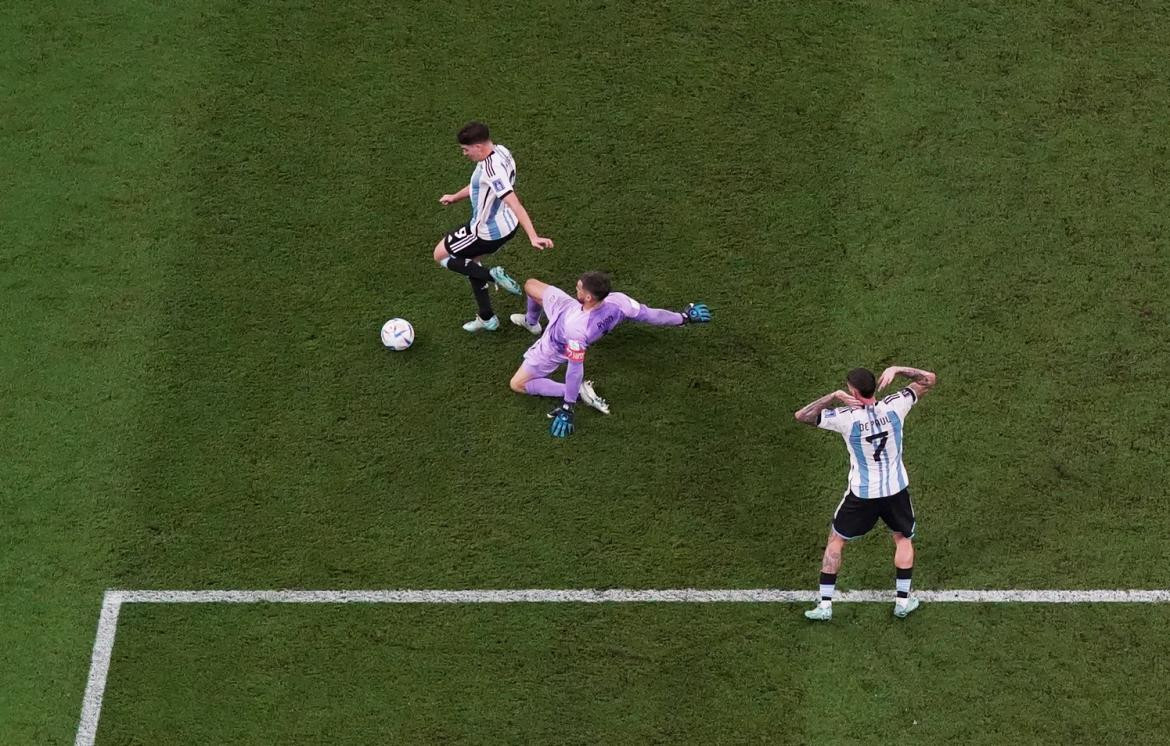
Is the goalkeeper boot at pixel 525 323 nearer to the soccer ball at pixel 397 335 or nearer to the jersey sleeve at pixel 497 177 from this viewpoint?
→ the soccer ball at pixel 397 335

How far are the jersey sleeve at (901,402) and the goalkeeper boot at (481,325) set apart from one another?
4121mm

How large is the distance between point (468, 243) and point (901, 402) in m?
4.31

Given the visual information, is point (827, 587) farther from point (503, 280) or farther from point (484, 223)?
point (484, 223)

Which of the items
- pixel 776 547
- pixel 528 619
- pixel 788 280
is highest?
pixel 788 280

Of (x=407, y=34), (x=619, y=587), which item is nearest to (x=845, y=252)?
(x=619, y=587)

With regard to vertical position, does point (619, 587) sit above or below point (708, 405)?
below

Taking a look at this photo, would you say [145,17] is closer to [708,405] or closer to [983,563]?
[708,405]

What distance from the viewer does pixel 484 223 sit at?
11.4m

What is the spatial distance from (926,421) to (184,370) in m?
7.20

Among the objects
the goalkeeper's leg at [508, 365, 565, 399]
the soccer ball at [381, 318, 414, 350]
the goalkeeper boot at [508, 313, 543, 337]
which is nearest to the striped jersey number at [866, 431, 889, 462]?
the goalkeeper's leg at [508, 365, 565, 399]

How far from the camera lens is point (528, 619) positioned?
10758 mm

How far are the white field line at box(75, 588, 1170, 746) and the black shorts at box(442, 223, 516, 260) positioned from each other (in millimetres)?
3195

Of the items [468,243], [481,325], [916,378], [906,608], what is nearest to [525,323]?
[481,325]

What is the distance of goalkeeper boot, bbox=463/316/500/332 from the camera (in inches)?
480
